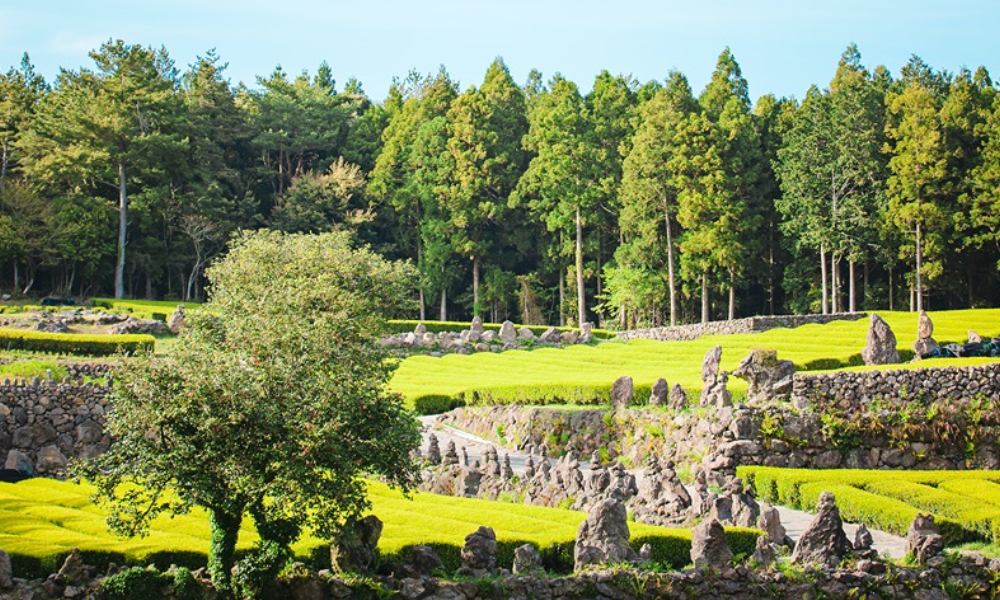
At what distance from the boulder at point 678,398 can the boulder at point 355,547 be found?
1382 centimetres

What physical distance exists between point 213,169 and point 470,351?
25.5 meters

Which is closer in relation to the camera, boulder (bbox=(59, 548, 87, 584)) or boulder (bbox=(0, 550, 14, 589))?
boulder (bbox=(0, 550, 14, 589))

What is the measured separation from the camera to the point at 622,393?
100ft

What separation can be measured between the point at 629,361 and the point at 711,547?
2629 centimetres

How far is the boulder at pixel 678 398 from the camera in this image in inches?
1134

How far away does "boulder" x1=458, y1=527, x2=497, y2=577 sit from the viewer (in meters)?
16.7

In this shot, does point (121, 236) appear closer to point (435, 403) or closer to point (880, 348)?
point (435, 403)

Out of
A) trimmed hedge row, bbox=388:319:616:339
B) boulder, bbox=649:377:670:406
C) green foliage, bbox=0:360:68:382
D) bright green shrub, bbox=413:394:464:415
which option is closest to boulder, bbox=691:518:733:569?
boulder, bbox=649:377:670:406

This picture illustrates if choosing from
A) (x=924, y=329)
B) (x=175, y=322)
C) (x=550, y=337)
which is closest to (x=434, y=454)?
(x=924, y=329)

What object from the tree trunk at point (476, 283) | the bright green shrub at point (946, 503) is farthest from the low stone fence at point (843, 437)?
the tree trunk at point (476, 283)

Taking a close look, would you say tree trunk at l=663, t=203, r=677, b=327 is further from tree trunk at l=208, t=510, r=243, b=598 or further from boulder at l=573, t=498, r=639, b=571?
tree trunk at l=208, t=510, r=243, b=598

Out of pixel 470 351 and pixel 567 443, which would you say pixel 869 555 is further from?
pixel 470 351

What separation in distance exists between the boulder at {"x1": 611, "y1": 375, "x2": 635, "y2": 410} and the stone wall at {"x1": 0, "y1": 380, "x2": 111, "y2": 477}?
13.2 meters

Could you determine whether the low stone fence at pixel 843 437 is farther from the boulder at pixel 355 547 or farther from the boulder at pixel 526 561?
the boulder at pixel 355 547
